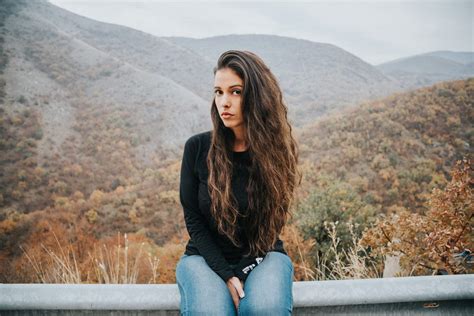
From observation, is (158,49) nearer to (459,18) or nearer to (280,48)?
(280,48)

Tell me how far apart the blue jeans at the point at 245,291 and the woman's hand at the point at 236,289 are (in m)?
0.03

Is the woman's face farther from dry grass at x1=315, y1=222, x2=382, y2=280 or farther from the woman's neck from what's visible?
dry grass at x1=315, y1=222, x2=382, y2=280

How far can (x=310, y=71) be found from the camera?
3312cm

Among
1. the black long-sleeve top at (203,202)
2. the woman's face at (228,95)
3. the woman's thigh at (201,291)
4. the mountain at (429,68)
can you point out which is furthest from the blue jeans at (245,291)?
the mountain at (429,68)

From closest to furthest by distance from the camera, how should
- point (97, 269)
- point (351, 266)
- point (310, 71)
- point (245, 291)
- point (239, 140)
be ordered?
point (245, 291)
point (239, 140)
point (97, 269)
point (351, 266)
point (310, 71)

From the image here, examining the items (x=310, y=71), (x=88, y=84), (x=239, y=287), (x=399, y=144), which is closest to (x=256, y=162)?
(x=239, y=287)

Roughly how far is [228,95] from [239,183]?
0.55m

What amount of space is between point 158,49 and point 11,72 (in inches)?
644

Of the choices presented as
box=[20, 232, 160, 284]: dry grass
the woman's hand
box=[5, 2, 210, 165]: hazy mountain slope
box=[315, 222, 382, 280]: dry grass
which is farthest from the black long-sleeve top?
box=[5, 2, 210, 165]: hazy mountain slope

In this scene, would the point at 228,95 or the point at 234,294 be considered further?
the point at 228,95

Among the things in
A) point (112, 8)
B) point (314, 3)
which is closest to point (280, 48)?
point (314, 3)

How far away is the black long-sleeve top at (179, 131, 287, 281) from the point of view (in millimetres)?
1899

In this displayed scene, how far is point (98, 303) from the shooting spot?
1455 millimetres

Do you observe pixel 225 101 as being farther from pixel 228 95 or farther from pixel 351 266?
pixel 351 266
